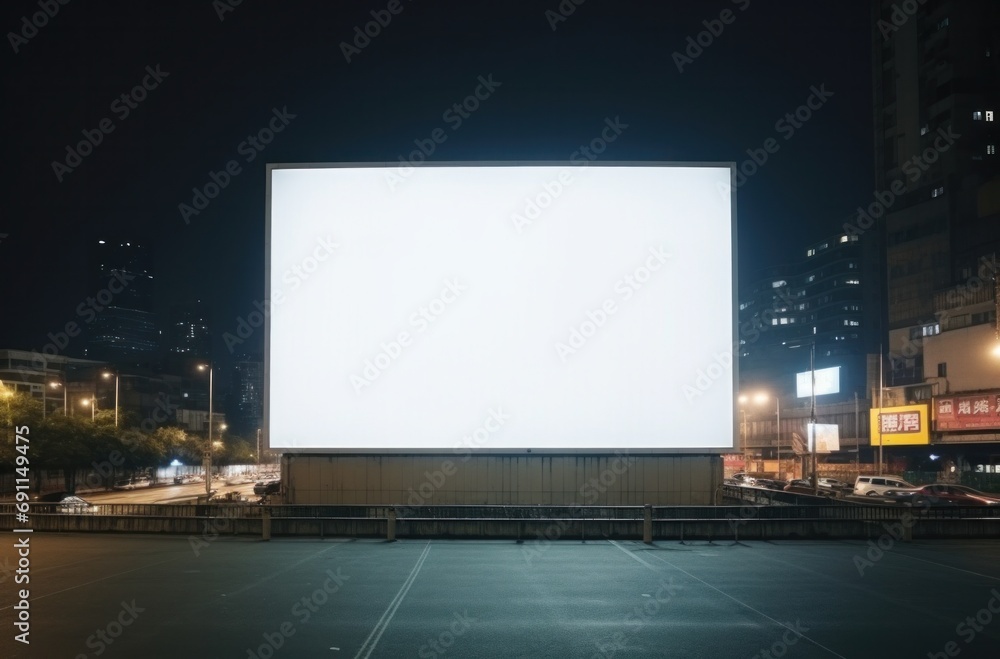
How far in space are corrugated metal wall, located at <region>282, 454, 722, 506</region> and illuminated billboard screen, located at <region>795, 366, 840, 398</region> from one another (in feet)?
188

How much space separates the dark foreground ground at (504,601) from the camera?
38.1 ft

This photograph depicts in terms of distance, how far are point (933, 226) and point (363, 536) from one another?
260 feet

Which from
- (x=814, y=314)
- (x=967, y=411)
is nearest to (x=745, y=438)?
(x=967, y=411)

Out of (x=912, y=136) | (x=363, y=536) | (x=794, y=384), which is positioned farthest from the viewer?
(x=794, y=384)

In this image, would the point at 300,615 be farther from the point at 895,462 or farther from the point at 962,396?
the point at 895,462

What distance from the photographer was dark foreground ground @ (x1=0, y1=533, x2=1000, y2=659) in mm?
11609

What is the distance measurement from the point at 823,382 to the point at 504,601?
80033 millimetres

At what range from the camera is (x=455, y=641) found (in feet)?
38.8

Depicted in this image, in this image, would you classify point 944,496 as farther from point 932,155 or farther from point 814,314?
point 814,314

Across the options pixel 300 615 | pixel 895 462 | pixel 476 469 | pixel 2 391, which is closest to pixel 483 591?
pixel 300 615

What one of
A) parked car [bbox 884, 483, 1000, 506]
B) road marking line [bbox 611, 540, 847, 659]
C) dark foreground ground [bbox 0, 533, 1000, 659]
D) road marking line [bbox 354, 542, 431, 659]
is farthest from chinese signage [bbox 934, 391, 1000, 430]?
road marking line [bbox 354, 542, 431, 659]

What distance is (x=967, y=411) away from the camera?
56312 millimetres

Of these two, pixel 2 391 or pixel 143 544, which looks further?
pixel 2 391

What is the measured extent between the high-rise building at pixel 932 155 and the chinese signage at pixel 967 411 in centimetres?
1494
